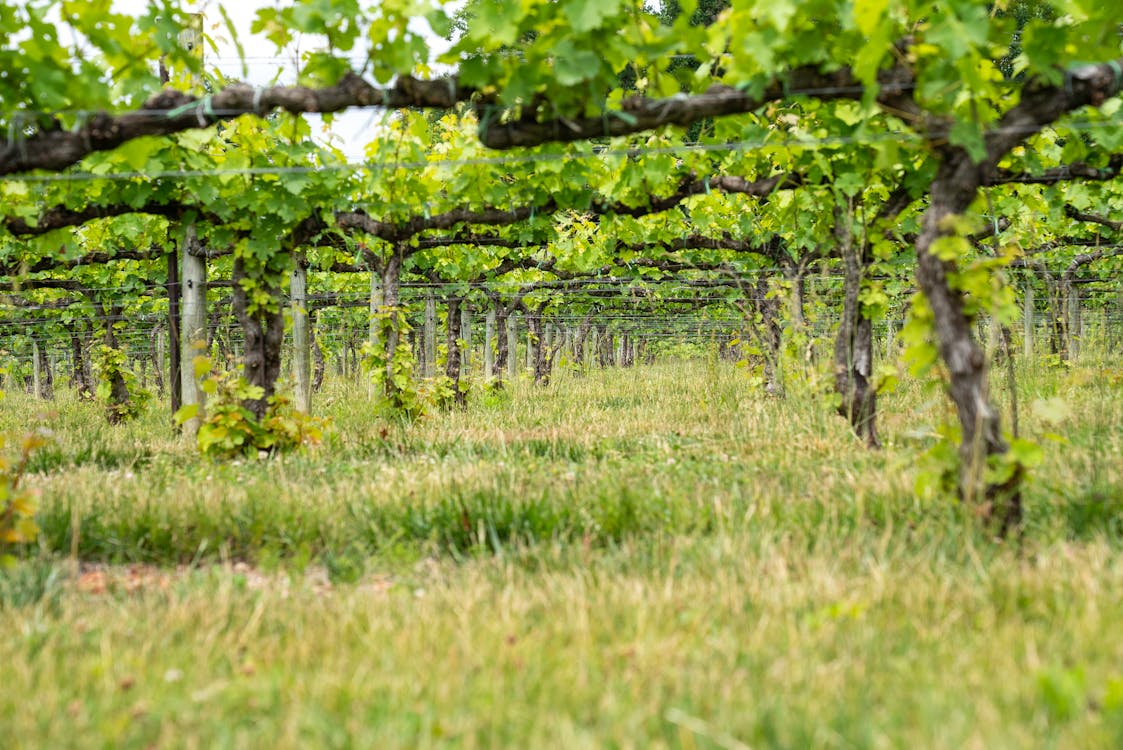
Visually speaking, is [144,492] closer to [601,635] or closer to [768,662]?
[601,635]

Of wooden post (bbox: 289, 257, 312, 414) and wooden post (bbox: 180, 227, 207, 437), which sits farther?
wooden post (bbox: 289, 257, 312, 414)

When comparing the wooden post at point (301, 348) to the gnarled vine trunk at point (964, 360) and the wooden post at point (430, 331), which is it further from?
the gnarled vine trunk at point (964, 360)

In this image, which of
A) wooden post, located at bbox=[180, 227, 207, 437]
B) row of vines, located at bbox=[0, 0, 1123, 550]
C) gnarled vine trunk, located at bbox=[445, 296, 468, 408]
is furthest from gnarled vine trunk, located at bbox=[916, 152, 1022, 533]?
gnarled vine trunk, located at bbox=[445, 296, 468, 408]

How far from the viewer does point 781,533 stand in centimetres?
381

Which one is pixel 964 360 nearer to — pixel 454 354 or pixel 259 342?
pixel 259 342

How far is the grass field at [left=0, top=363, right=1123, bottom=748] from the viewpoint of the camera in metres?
2.14

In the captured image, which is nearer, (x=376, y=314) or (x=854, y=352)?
(x=854, y=352)

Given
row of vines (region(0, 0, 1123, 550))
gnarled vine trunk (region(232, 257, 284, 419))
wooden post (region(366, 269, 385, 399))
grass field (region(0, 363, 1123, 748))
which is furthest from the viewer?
wooden post (region(366, 269, 385, 399))

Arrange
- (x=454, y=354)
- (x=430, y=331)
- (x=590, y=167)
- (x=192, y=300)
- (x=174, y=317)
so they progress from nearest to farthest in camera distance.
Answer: (x=590, y=167)
(x=192, y=300)
(x=174, y=317)
(x=454, y=354)
(x=430, y=331)

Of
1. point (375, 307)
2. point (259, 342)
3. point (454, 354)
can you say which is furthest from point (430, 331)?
point (259, 342)

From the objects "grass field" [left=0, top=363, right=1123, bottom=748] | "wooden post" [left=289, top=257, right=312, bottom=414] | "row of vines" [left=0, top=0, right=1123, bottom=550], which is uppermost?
"row of vines" [left=0, top=0, right=1123, bottom=550]

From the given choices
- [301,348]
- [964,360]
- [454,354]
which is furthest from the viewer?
[454,354]

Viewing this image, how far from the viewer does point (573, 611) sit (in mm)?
2932

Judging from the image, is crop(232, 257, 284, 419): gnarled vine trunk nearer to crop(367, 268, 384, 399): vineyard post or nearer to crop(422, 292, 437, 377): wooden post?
crop(367, 268, 384, 399): vineyard post
